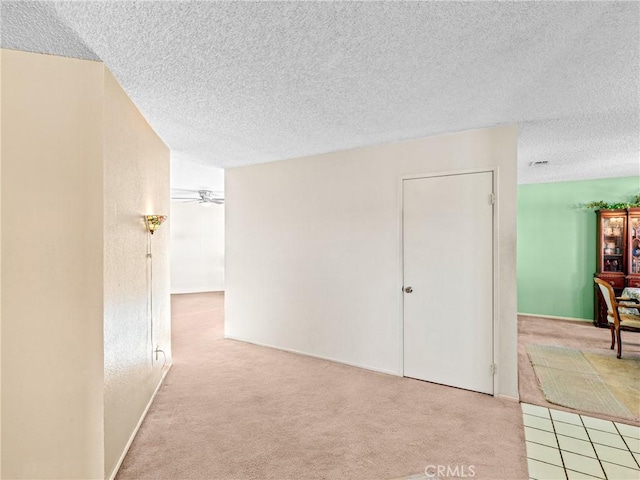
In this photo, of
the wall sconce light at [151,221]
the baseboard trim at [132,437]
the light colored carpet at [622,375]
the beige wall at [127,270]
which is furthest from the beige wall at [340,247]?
the wall sconce light at [151,221]

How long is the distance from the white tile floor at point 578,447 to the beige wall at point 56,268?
2.75 m

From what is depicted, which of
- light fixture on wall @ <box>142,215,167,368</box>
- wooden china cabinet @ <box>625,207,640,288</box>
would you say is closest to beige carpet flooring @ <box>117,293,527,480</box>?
light fixture on wall @ <box>142,215,167,368</box>

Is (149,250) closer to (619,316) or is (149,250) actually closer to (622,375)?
(622,375)

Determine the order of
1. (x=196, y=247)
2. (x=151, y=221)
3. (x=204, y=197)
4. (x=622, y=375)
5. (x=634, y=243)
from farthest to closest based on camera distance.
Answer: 1. (x=196, y=247)
2. (x=204, y=197)
3. (x=634, y=243)
4. (x=622, y=375)
5. (x=151, y=221)

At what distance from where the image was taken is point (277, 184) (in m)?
4.64

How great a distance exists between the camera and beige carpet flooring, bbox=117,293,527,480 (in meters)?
2.21

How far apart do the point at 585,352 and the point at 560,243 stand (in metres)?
2.35

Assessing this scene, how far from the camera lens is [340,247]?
411 cm

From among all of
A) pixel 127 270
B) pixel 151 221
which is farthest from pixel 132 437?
pixel 151 221

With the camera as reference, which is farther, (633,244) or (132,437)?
(633,244)

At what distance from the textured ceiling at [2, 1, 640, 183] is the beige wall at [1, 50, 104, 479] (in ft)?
0.85

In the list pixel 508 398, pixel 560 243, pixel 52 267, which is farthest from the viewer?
pixel 560 243

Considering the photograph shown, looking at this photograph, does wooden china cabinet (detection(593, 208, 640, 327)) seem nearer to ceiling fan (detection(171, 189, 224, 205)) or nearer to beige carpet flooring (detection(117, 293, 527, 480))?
beige carpet flooring (detection(117, 293, 527, 480))

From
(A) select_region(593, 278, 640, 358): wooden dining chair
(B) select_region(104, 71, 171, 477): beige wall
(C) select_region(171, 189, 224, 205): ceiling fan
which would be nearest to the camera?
(B) select_region(104, 71, 171, 477): beige wall
